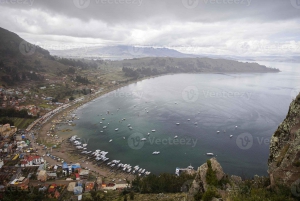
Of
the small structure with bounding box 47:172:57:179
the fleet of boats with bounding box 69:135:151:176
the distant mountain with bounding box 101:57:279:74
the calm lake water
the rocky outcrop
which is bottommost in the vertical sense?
the small structure with bounding box 47:172:57:179

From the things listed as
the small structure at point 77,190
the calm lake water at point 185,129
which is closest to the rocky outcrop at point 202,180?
the small structure at point 77,190

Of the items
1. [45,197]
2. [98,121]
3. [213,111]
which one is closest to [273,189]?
[45,197]

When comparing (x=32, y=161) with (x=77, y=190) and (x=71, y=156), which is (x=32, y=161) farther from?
(x=77, y=190)

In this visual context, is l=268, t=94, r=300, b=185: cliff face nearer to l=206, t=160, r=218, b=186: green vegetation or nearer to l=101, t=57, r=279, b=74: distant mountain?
l=206, t=160, r=218, b=186: green vegetation

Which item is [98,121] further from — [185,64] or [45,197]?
[185,64]

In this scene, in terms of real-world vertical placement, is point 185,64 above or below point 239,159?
above

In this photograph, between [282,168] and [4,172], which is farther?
[4,172]

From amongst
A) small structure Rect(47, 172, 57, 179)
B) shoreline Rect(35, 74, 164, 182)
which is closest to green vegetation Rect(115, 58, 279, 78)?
shoreline Rect(35, 74, 164, 182)
